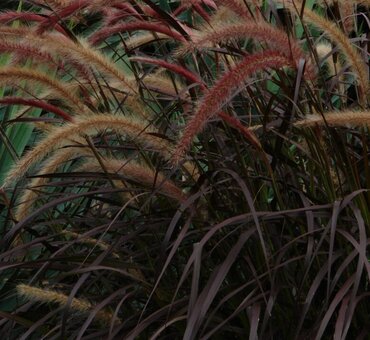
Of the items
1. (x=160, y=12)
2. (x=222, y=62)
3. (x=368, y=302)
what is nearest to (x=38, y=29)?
(x=160, y=12)

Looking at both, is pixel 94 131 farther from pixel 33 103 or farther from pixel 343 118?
pixel 343 118

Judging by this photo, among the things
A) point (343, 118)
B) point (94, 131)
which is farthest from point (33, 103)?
point (343, 118)

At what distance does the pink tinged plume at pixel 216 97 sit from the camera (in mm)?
2430

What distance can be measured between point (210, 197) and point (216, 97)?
57 centimetres

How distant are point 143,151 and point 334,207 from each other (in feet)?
2.29

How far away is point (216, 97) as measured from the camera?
8.03 feet

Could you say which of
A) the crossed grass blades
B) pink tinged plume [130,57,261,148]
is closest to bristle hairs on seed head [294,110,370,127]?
the crossed grass blades

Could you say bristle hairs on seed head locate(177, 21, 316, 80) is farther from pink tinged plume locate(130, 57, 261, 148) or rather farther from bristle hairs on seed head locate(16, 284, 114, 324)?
→ bristle hairs on seed head locate(16, 284, 114, 324)

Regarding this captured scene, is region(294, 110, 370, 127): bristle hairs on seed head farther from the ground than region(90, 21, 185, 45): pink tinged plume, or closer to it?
closer to it

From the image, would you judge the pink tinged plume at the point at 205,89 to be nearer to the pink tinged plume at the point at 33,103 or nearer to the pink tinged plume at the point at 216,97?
the pink tinged plume at the point at 216,97

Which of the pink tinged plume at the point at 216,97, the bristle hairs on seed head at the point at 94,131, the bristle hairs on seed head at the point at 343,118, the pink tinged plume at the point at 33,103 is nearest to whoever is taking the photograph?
the pink tinged plume at the point at 216,97

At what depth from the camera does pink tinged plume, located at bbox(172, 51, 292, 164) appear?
95.7 inches

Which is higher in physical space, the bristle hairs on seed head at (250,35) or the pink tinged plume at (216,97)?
the bristle hairs on seed head at (250,35)

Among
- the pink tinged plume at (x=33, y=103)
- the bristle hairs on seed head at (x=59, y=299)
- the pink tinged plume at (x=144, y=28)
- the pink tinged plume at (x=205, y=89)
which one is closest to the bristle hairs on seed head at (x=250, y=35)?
the pink tinged plume at (x=205, y=89)
